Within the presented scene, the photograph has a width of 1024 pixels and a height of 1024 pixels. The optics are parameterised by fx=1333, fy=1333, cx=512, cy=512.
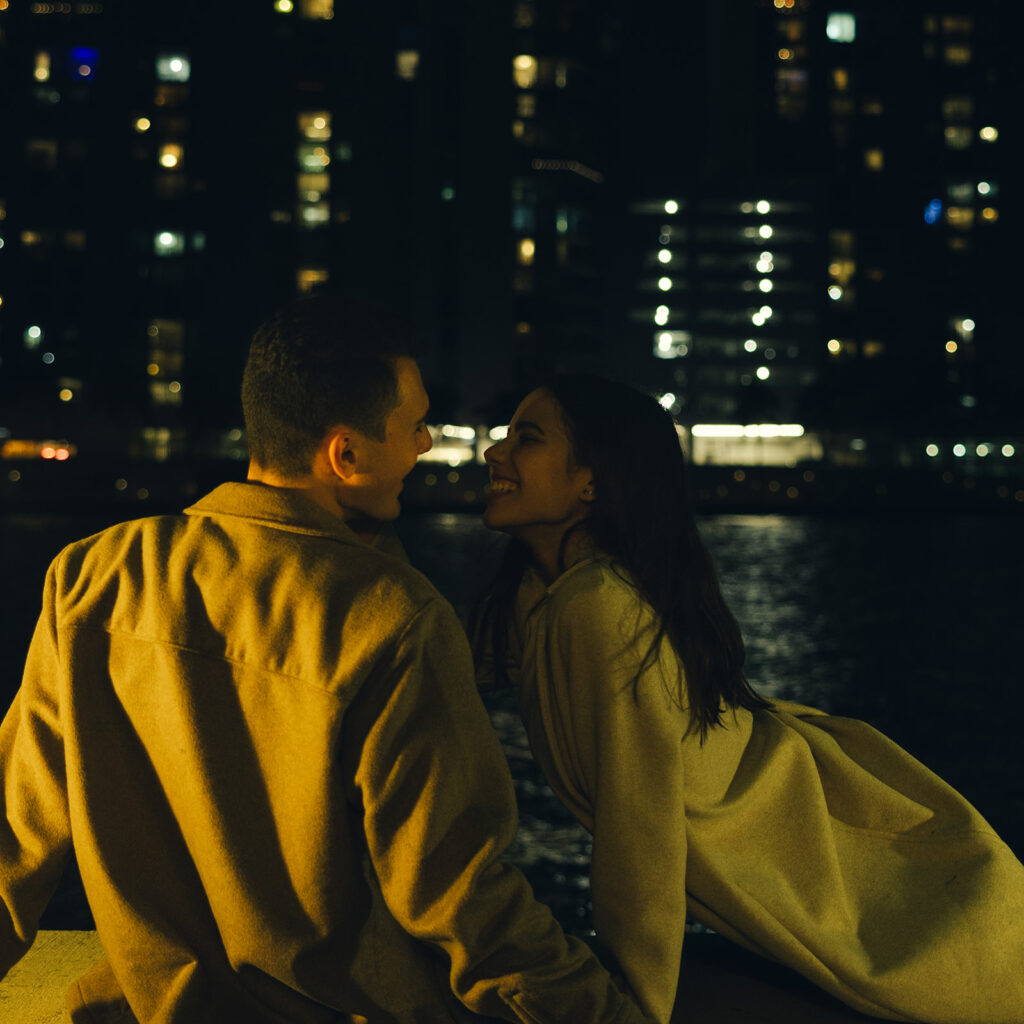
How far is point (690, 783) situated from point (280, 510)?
101cm

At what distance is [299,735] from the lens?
1.74 m

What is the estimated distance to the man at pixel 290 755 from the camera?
5.58 ft

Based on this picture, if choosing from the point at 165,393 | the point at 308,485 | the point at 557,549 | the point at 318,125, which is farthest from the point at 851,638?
the point at 318,125

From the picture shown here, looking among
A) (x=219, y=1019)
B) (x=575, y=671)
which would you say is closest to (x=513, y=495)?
(x=575, y=671)

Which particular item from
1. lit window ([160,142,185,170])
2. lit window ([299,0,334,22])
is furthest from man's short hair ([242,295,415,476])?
lit window ([299,0,334,22])

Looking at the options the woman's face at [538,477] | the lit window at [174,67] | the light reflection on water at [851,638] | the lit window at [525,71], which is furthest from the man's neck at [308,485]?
the lit window at [525,71]

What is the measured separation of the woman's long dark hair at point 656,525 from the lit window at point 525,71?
76879mm

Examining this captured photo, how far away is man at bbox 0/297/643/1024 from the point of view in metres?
1.70

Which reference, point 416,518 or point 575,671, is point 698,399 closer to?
point 416,518

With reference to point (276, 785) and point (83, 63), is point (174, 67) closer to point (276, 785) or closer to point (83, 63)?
point (83, 63)

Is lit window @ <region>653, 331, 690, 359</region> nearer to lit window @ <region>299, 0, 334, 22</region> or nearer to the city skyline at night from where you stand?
the city skyline at night

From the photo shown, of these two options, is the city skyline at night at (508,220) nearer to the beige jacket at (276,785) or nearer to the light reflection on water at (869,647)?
the light reflection on water at (869,647)

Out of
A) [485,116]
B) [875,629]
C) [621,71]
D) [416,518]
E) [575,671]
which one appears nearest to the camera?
[575,671]

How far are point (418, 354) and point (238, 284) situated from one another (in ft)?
233
